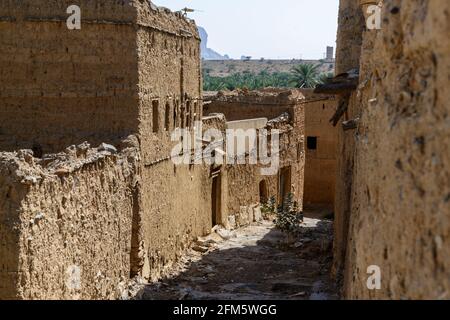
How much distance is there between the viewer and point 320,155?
96.7 ft

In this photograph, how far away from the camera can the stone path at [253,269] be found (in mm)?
13602

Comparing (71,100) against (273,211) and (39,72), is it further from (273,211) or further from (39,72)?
(273,211)

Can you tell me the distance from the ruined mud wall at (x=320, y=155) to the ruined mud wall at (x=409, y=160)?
22050mm

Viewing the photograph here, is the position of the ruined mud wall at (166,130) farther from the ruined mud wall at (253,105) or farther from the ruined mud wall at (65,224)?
the ruined mud wall at (253,105)

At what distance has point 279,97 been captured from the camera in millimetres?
25562

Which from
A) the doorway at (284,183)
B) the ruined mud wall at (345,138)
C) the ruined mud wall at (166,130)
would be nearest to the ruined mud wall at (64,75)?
the ruined mud wall at (166,130)

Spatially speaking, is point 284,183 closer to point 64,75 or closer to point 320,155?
point 320,155

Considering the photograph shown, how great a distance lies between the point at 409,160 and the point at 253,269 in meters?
11.6

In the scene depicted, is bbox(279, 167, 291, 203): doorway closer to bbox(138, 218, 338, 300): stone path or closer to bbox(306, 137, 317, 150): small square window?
bbox(138, 218, 338, 300): stone path

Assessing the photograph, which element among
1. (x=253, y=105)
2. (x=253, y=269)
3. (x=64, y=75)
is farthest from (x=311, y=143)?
(x=64, y=75)

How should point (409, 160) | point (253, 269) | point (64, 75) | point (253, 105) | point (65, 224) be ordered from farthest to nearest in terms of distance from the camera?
point (253, 105)
point (253, 269)
point (64, 75)
point (65, 224)
point (409, 160)
